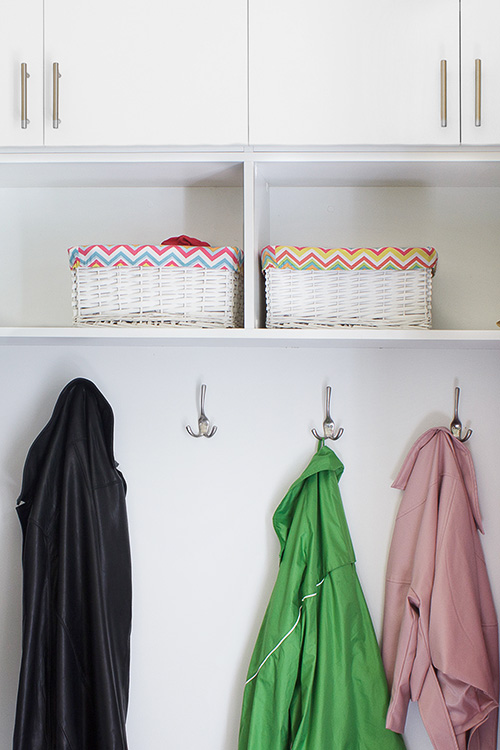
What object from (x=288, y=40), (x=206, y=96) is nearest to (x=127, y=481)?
(x=206, y=96)

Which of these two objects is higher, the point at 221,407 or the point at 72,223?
the point at 72,223

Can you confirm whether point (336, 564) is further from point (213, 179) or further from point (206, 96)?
point (206, 96)

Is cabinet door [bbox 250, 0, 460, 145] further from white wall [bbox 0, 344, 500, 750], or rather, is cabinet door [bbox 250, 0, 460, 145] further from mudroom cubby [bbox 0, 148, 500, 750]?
white wall [bbox 0, 344, 500, 750]

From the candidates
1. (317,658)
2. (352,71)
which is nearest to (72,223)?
(352,71)

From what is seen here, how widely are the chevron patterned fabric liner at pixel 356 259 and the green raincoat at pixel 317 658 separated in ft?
1.46

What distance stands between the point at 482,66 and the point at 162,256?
2.21ft

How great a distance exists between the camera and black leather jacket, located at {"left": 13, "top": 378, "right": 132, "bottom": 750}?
144cm

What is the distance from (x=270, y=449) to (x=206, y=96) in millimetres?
768

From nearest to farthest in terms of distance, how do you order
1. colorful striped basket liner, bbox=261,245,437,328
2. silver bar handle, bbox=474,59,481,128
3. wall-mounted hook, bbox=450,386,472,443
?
silver bar handle, bbox=474,59,481,128, colorful striped basket liner, bbox=261,245,437,328, wall-mounted hook, bbox=450,386,472,443

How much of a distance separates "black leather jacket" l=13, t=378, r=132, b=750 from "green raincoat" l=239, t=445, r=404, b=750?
31cm

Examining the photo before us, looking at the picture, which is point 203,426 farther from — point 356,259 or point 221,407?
point 356,259

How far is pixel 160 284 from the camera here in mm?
1355

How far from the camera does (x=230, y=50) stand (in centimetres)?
129

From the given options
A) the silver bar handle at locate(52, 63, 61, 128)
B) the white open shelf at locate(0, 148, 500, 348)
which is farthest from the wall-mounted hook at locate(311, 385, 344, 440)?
the silver bar handle at locate(52, 63, 61, 128)
